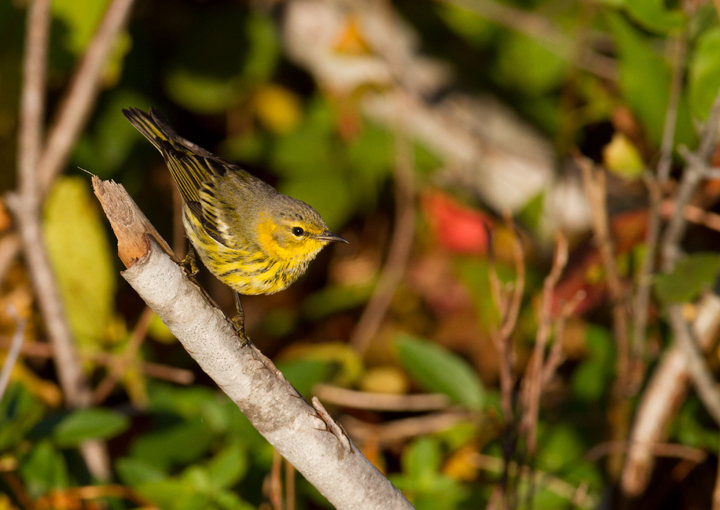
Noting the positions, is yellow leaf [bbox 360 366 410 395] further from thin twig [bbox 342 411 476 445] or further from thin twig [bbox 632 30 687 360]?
thin twig [bbox 632 30 687 360]

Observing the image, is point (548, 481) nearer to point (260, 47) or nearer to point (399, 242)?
point (399, 242)

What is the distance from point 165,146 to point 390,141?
2260 mm

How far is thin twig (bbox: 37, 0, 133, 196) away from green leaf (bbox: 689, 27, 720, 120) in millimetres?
2372

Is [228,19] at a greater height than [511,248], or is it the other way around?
[228,19]

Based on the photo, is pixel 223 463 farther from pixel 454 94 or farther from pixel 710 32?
pixel 454 94

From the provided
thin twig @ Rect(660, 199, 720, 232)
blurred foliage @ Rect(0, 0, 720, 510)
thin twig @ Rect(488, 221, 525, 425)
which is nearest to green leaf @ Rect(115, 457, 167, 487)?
blurred foliage @ Rect(0, 0, 720, 510)

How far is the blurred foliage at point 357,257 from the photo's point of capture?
2598mm

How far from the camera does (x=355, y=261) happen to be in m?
5.18

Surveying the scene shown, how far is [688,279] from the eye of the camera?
2.33 m

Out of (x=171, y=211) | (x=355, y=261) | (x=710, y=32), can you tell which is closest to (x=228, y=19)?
(x=171, y=211)

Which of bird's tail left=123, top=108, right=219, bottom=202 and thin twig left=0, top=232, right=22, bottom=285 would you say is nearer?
bird's tail left=123, top=108, right=219, bottom=202

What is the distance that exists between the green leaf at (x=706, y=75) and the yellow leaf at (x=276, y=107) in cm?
291

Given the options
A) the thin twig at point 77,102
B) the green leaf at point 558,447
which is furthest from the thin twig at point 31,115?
the green leaf at point 558,447

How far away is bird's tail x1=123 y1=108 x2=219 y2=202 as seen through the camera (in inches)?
96.3
